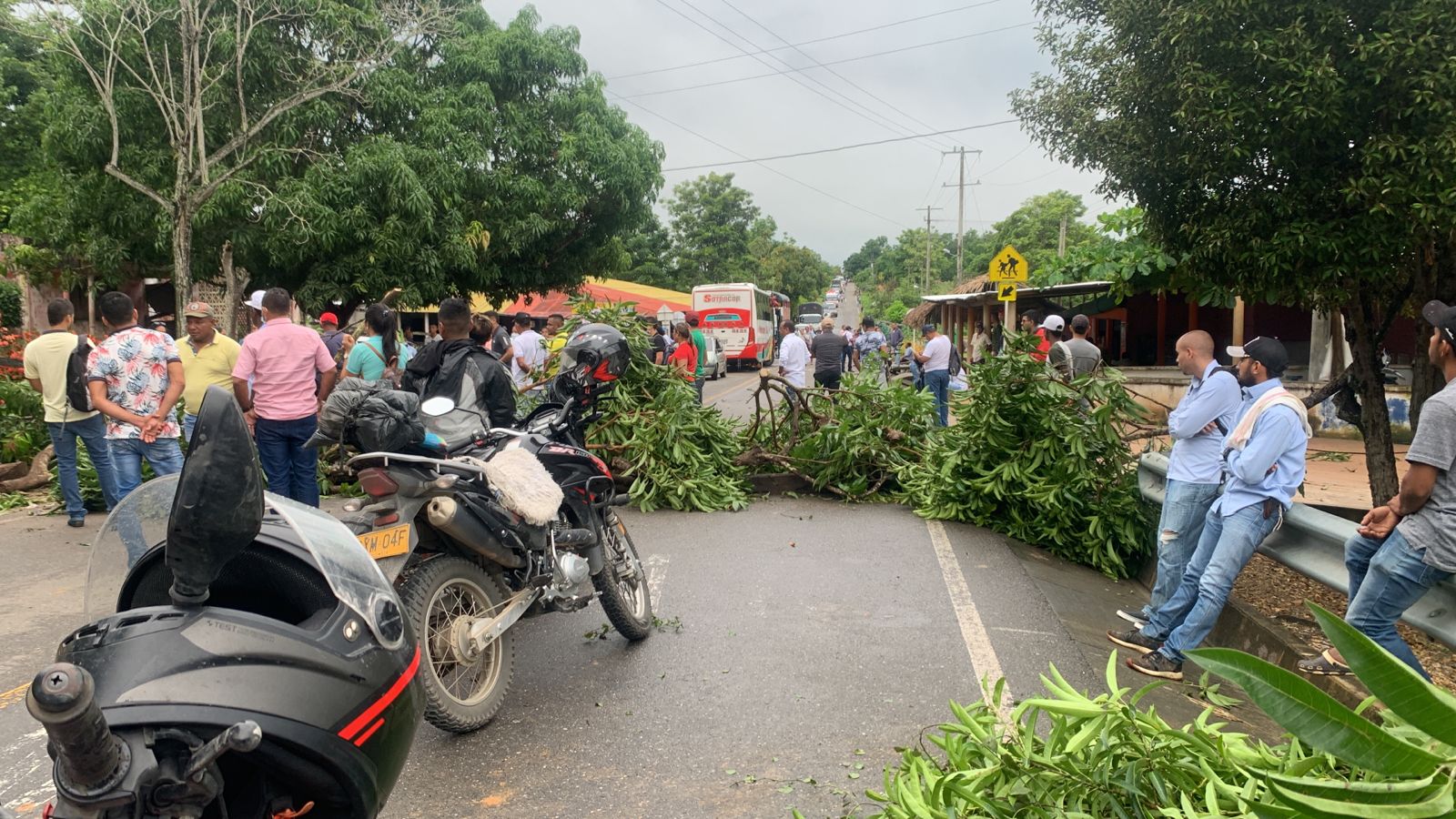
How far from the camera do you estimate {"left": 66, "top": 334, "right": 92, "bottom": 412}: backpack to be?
703 centimetres

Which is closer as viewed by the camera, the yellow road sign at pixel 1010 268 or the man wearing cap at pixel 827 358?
the yellow road sign at pixel 1010 268

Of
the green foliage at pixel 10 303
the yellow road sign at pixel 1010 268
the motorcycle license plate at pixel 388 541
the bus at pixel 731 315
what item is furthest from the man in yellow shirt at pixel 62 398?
the bus at pixel 731 315

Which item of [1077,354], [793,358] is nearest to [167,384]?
[1077,354]

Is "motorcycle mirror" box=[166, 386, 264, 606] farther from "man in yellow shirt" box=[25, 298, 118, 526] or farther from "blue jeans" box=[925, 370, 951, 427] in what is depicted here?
"blue jeans" box=[925, 370, 951, 427]

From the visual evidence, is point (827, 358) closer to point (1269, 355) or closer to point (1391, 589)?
point (1269, 355)

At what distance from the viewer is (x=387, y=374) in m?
8.52

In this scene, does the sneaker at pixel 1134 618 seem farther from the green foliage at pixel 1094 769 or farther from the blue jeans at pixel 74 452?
the blue jeans at pixel 74 452

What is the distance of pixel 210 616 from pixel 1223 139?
6.65 meters

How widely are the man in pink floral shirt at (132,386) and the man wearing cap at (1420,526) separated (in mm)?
6976

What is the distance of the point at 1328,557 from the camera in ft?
15.8

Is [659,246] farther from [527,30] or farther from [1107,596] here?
[1107,596]

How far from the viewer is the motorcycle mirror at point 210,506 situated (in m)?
1.80

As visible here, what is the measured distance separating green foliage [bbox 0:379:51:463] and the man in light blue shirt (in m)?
10.2

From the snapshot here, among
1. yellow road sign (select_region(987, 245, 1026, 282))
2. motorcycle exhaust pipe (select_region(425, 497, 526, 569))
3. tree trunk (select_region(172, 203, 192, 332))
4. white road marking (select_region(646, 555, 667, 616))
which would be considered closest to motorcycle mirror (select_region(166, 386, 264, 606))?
motorcycle exhaust pipe (select_region(425, 497, 526, 569))
